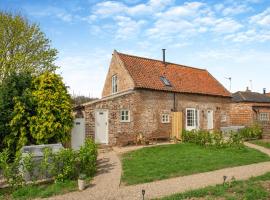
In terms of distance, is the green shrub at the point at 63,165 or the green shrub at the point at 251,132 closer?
the green shrub at the point at 63,165

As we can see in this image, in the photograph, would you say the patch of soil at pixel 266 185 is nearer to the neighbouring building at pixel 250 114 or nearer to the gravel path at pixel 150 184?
the gravel path at pixel 150 184

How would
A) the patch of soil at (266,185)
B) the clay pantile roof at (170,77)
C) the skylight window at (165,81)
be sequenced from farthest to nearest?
the skylight window at (165,81) → the clay pantile roof at (170,77) → the patch of soil at (266,185)

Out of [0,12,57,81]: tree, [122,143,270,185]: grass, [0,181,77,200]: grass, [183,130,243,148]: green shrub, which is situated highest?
[0,12,57,81]: tree

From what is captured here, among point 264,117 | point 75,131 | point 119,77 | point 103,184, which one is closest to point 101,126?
point 75,131

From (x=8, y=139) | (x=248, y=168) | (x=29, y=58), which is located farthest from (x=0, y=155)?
(x=29, y=58)

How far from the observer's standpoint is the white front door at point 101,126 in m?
19.2

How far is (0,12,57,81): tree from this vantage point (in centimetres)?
2394

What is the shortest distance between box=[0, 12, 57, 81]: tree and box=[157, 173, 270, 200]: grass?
18.7 meters

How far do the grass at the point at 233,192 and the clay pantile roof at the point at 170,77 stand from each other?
13.2 metres

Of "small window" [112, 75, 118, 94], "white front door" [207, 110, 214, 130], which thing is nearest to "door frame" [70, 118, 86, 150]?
"small window" [112, 75, 118, 94]

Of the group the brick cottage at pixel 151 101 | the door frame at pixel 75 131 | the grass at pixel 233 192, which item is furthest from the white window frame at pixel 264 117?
the grass at pixel 233 192

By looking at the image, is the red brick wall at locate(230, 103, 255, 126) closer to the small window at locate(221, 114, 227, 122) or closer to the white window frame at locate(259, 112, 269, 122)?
the small window at locate(221, 114, 227, 122)

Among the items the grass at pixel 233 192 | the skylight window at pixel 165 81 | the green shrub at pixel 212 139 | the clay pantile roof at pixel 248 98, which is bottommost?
the grass at pixel 233 192

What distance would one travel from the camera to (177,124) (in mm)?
23141
